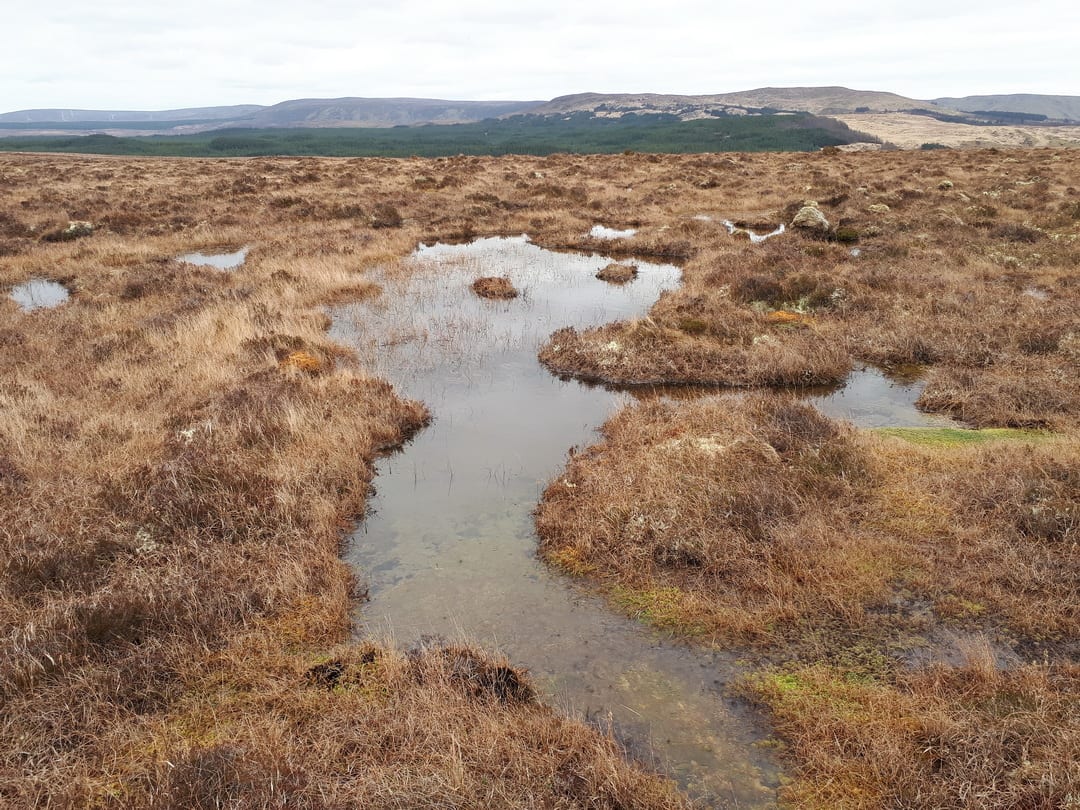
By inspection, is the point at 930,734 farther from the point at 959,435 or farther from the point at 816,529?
the point at 959,435

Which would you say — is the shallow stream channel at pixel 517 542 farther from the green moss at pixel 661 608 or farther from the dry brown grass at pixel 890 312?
the dry brown grass at pixel 890 312

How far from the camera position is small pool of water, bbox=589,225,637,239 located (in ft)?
94.7

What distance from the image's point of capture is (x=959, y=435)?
10.1 m

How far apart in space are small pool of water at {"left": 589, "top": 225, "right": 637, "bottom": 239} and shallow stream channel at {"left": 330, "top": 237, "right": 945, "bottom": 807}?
11432 millimetres

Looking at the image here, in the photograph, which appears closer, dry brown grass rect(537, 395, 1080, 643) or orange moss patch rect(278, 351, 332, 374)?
dry brown grass rect(537, 395, 1080, 643)

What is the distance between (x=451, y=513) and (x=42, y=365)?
10419 mm

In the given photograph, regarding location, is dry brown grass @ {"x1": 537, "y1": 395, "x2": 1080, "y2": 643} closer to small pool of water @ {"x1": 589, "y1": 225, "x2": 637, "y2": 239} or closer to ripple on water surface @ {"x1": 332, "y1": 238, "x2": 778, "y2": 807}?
ripple on water surface @ {"x1": 332, "y1": 238, "x2": 778, "y2": 807}

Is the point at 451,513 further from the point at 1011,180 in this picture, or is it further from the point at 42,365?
the point at 1011,180

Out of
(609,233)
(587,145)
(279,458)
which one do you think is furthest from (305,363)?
(587,145)

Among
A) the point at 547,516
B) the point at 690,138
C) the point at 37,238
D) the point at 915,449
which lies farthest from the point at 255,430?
the point at 690,138

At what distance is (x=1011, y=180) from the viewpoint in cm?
3784

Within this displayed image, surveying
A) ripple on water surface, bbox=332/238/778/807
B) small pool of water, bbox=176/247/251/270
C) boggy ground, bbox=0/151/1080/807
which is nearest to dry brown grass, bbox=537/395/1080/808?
ripple on water surface, bbox=332/238/778/807

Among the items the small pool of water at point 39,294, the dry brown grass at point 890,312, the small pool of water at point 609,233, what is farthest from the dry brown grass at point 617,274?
the small pool of water at point 39,294

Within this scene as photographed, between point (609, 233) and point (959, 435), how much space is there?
22.1m
